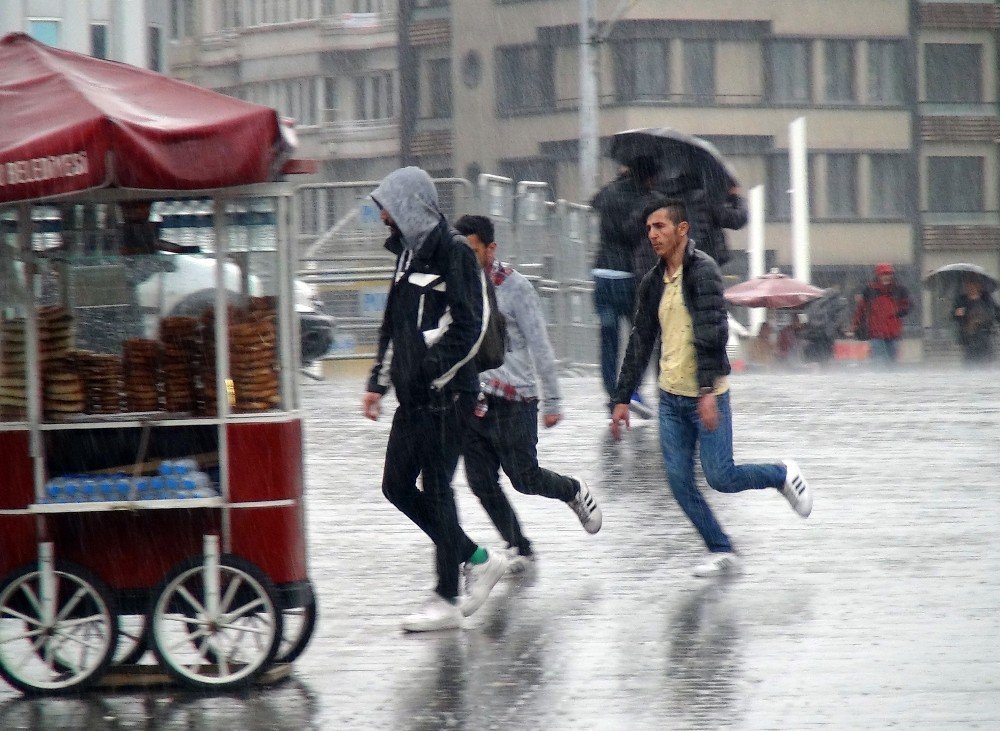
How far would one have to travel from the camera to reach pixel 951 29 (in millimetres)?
63062

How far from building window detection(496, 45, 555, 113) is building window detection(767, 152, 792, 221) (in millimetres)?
7391

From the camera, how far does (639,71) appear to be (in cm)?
6050

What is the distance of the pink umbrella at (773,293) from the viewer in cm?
3541

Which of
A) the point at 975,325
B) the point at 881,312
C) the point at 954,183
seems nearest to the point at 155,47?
the point at 881,312

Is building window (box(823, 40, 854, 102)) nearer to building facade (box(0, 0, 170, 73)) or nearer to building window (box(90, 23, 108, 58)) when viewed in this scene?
building facade (box(0, 0, 170, 73))

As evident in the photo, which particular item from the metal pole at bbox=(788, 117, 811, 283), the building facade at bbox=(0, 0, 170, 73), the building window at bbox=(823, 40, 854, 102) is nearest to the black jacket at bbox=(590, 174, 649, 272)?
the building facade at bbox=(0, 0, 170, 73)

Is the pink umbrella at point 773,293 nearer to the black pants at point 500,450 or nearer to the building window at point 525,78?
the building window at point 525,78

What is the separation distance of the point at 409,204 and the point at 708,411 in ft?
6.25

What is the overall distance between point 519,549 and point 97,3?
1692cm

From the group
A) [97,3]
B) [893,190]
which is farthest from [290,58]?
[97,3]

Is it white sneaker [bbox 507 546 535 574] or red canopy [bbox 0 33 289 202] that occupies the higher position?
red canopy [bbox 0 33 289 202]

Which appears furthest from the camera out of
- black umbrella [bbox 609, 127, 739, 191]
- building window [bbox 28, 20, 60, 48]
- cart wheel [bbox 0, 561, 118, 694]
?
building window [bbox 28, 20, 60, 48]

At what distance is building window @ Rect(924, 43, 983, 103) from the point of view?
63031 mm

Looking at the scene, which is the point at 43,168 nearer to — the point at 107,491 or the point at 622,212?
the point at 107,491
